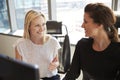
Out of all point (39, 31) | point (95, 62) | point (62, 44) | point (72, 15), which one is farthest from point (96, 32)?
point (72, 15)

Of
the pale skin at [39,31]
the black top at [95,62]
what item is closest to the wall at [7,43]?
the pale skin at [39,31]

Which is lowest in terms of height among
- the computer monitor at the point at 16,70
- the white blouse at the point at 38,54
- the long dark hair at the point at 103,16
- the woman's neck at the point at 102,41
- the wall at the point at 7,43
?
the wall at the point at 7,43

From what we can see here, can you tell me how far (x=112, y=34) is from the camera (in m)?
1.42

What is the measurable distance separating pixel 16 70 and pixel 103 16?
2.73ft

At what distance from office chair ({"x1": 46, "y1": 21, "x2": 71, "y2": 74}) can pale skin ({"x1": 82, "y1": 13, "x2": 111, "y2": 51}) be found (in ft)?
1.71

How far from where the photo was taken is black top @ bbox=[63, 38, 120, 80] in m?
1.39

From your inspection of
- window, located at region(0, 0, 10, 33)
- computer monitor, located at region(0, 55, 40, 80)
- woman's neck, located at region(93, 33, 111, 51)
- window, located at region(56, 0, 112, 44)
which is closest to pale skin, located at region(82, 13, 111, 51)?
woman's neck, located at region(93, 33, 111, 51)

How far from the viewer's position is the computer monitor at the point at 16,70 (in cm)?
66

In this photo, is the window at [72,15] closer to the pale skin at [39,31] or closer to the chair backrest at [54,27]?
the chair backrest at [54,27]

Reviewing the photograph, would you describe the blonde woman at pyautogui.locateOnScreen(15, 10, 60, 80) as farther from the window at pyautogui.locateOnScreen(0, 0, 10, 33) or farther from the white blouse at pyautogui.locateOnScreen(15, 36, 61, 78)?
the window at pyautogui.locateOnScreen(0, 0, 10, 33)

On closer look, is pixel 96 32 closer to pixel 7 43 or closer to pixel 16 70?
pixel 16 70

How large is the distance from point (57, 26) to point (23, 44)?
1.27ft

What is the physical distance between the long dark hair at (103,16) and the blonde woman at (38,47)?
53 centimetres

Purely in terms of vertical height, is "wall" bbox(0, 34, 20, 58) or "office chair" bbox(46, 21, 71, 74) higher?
"office chair" bbox(46, 21, 71, 74)
